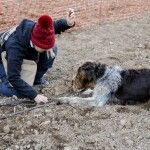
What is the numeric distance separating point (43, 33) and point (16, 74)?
0.70 m

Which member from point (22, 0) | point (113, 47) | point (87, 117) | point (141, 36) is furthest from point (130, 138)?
point (22, 0)

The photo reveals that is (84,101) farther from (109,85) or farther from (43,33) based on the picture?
(43,33)

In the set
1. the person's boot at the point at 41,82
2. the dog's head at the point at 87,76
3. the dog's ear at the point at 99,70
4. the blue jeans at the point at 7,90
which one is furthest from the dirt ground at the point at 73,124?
the dog's ear at the point at 99,70

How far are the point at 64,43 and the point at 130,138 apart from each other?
3.79 meters

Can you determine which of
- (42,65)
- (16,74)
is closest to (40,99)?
(16,74)

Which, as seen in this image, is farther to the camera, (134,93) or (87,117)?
(134,93)

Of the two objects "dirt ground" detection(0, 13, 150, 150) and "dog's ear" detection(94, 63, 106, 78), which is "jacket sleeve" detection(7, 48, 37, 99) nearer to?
"dirt ground" detection(0, 13, 150, 150)

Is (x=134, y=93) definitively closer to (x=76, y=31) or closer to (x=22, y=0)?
(x=76, y=31)

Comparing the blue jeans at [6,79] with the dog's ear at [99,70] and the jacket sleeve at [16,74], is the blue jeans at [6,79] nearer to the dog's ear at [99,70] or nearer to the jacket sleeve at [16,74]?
the jacket sleeve at [16,74]

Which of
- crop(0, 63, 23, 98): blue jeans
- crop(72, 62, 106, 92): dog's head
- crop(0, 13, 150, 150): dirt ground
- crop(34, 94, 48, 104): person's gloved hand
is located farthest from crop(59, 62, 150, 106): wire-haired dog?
crop(0, 63, 23, 98): blue jeans

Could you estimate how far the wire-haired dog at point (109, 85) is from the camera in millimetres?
7344

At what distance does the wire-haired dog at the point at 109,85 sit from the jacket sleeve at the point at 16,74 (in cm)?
50

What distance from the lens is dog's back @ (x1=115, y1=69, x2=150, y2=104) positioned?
7.32 meters

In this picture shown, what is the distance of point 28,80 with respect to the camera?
756 centimetres
